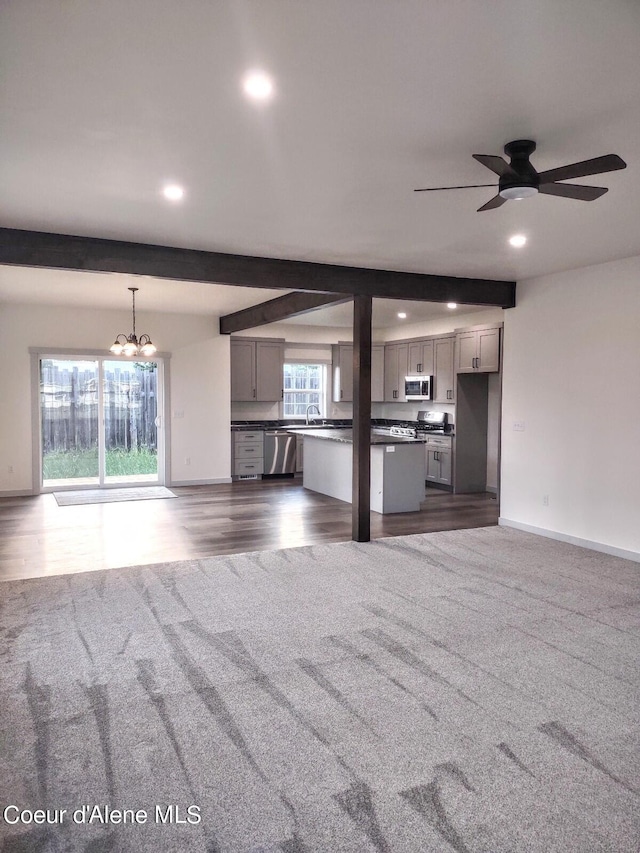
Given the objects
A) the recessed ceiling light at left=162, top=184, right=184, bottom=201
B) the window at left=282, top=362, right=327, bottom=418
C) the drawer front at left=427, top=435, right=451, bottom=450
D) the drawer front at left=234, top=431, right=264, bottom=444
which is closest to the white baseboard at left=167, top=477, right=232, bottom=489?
the drawer front at left=234, top=431, right=264, bottom=444

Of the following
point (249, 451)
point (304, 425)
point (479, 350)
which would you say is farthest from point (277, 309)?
point (304, 425)

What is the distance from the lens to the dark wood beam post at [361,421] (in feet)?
20.0

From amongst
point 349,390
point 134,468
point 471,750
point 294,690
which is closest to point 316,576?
point 294,690

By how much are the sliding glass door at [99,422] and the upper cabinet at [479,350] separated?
179 inches

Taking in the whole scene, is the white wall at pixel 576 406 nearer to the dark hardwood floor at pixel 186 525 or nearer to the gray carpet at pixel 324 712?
the dark hardwood floor at pixel 186 525

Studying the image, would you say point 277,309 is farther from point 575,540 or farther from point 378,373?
point 575,540

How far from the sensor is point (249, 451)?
10.3 meters

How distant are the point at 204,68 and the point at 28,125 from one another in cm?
100

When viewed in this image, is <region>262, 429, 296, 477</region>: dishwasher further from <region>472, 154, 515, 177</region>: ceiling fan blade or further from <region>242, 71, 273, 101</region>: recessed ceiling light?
<region>242, 71, 273, 101</region>: recessed ceiling light

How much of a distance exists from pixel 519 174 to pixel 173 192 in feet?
6.43

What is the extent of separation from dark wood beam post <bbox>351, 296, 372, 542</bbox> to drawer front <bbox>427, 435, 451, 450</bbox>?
3313 mm

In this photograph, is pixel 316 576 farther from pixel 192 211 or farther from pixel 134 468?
pixel 134 468

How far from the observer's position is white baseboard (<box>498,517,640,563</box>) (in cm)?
562

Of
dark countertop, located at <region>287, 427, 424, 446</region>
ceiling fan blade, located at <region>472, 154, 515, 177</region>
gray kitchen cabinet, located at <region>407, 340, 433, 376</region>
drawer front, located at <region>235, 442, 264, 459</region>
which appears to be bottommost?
drawer front, located at <region>235, 442, 264, 459</region>
